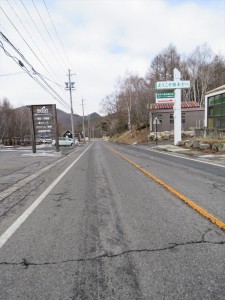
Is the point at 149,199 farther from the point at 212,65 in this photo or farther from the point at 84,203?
the point at 212,65

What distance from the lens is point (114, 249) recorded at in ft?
12.1

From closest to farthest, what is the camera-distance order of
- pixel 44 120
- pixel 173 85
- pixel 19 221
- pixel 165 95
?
pixel 19 221 < pixel 44 120 < pixel 173 85 < pixel 165 95

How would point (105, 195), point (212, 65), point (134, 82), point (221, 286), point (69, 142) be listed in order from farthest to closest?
point (134, 82), point (212, 65), point (69, 142), point (105, 195), point (221, 286)

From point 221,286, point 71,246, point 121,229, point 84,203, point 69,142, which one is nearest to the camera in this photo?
point 221,286

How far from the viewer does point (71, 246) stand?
386 centimetres

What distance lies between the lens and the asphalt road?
2812 millimetres

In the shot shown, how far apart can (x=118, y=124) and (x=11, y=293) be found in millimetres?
80931

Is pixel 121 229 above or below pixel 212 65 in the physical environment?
below

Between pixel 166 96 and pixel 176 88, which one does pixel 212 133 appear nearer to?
pixel 176 88

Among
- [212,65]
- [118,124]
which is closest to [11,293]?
[212,65]

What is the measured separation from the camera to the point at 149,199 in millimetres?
6367

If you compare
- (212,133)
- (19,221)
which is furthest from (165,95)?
(19,221)

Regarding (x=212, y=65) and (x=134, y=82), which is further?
(x=134, y=82)

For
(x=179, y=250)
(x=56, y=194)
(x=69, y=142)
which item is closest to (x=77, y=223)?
(x=179, y=250)
